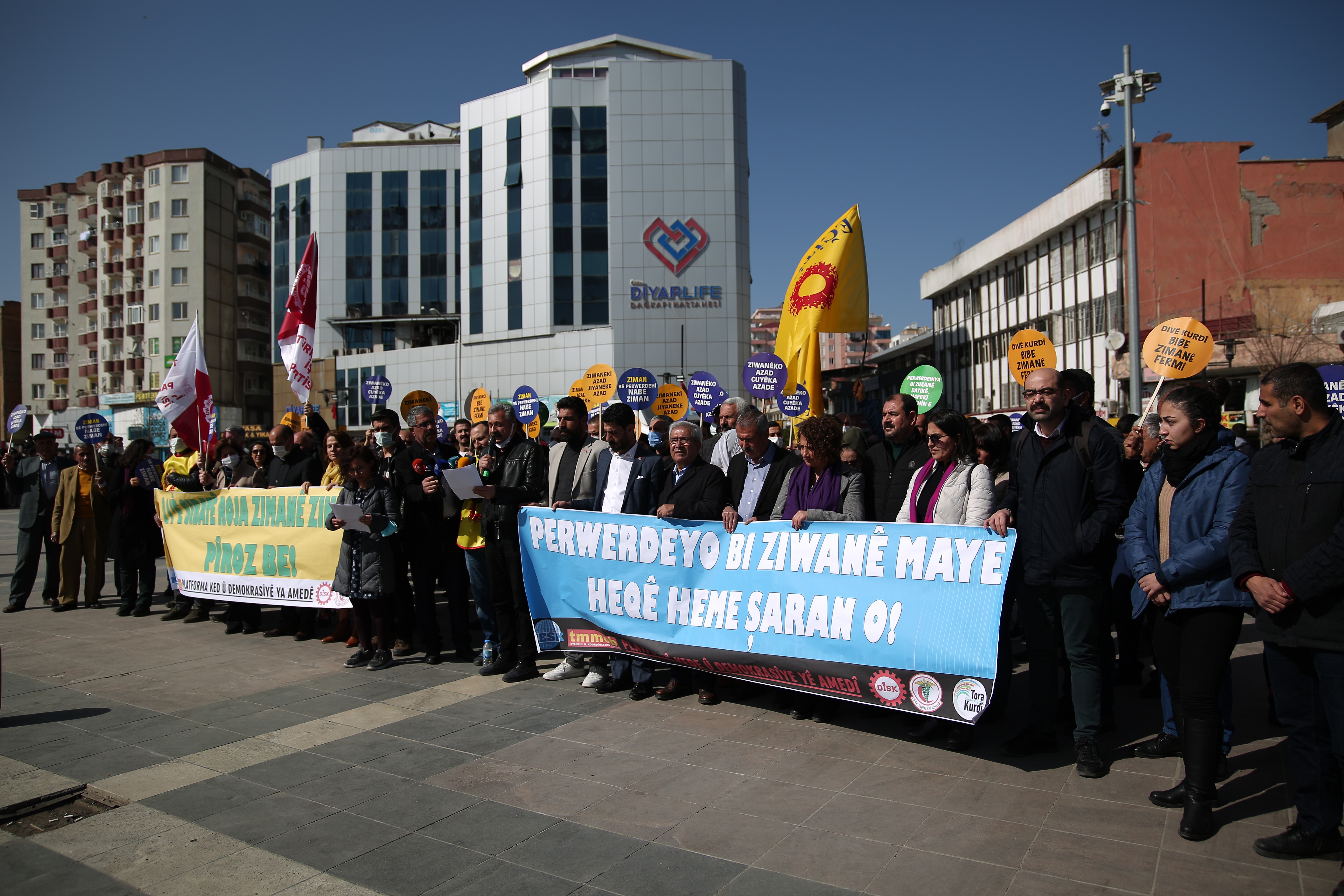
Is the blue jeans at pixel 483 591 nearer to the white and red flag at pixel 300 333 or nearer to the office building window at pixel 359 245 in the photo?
the white and red flag at pixel 300 333

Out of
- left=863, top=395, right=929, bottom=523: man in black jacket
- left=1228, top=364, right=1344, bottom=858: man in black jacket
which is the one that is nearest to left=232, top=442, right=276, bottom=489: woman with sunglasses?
left=863, top=395, right=929, bottom=523: man in black jacket

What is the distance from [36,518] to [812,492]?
1012cm

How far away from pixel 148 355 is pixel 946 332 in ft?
201

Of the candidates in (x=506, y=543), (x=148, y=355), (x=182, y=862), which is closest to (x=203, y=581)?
(x=506, y=543)

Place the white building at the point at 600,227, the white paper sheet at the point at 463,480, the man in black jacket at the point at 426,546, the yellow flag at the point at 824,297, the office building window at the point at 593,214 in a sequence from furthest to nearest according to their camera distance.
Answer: the office building window at the point at 593,214 → the white building at the point at 600,227 → the yellow flag at the point at 824,297 → the man in black jacket at the point at 426,546 → the white paper sheet at the point at 463,480

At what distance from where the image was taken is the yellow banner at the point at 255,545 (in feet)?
27.2

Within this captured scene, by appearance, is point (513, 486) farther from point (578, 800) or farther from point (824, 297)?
point (824, 297)

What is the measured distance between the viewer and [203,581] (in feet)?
29.9

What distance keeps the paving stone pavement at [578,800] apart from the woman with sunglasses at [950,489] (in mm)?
185

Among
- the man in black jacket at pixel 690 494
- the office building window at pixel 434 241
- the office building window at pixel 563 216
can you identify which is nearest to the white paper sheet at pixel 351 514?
the man in black jacket at pixel 690 494

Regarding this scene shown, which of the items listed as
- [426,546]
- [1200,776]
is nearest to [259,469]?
[426,546]

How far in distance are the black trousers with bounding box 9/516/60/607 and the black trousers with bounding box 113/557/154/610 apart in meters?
1.18

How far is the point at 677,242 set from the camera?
153 ft

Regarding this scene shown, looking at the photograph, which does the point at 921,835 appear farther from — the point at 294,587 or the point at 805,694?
the point at 294,587
